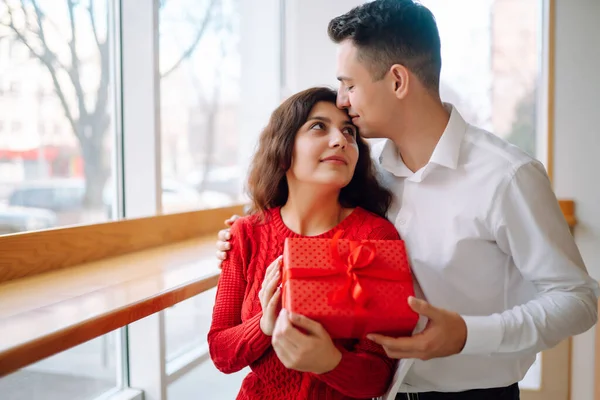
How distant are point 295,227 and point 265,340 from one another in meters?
0.32

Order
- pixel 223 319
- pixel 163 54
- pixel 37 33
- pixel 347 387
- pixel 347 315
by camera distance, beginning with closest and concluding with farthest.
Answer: pixel 347 315 < pixel 347 387 < pixel 223 319 < pixel 37 33 < pixel 163 54

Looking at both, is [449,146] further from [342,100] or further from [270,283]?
[270,283]

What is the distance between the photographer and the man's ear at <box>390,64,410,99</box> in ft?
4.65

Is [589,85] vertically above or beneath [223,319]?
above

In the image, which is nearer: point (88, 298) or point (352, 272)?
point (352, 272)

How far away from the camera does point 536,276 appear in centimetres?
125

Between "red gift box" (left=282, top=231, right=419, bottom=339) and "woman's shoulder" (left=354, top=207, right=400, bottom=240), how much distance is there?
23cm

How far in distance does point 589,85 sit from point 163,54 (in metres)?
2.11

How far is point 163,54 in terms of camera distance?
7.50 ft

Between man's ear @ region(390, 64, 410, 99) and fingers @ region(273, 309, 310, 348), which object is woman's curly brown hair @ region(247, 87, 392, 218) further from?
fingers @ region(273, 309, 310, 348)

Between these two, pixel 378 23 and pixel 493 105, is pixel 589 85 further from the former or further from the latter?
pixel 378 23

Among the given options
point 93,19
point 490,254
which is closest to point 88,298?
point 490,254

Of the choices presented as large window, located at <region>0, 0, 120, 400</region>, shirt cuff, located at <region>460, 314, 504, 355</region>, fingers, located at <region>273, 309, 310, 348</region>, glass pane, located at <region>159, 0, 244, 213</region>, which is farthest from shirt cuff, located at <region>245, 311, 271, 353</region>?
glass pane, located at <region>159, 0, 244, 213</region>

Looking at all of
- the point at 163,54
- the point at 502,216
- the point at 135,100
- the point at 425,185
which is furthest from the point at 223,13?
the point at 502,216
